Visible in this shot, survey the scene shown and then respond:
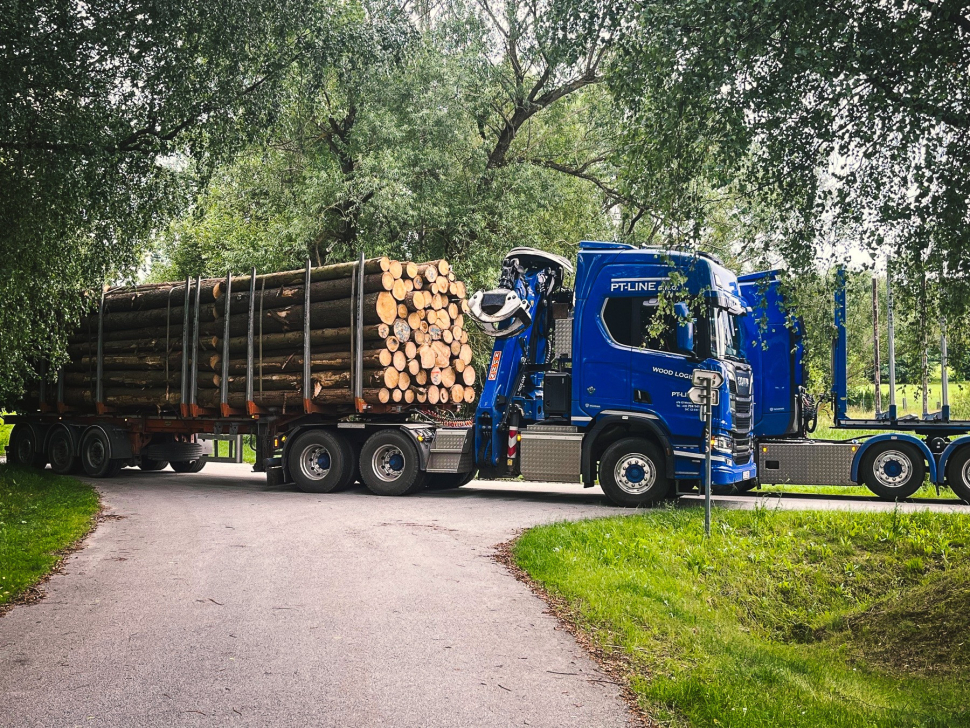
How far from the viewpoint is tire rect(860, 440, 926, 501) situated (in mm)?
14953

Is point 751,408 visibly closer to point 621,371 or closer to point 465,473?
point 621,371

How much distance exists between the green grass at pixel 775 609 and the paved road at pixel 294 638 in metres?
0.52

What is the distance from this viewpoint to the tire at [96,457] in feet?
63.8

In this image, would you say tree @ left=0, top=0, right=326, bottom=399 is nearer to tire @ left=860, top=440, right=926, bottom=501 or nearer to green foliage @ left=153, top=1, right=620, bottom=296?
green foliage @ left=153, top=1, right=620, bottom=296

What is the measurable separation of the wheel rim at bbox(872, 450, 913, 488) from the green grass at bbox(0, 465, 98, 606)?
473 inches

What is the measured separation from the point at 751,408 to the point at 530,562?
634cm

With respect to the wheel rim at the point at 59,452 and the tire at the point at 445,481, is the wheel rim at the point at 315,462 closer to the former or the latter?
the tire at the point at 445,481

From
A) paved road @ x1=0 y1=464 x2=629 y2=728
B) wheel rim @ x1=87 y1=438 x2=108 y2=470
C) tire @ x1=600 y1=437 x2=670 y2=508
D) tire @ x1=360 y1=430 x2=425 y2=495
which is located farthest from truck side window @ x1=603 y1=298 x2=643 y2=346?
wheel rim @ x1=87 y1=438 x2=108 y2=470

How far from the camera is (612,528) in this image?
11352 millimetres

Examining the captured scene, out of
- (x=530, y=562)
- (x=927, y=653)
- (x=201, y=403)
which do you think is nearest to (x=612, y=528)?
(x=530, y=562)

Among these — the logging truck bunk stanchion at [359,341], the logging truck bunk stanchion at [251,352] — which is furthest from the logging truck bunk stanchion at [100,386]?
the logging truck bunk stanchion at [359,341]

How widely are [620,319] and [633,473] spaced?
231 centimetres

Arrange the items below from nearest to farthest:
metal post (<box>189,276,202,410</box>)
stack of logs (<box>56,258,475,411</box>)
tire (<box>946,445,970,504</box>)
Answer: tire (<box>946,445,970,504</box>) < stack of logs (<box>56,258,475,411</box>) < metal post (<box>189,276,202,410</box>)

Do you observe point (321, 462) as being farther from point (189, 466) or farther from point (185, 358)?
point (189, 466)
